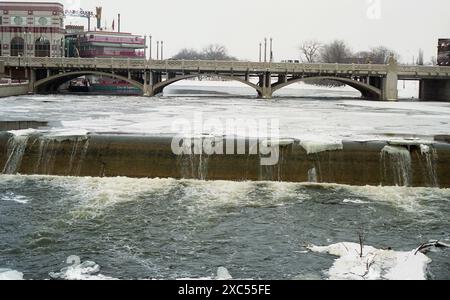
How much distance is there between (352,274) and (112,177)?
40.5ft

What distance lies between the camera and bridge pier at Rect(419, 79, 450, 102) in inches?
2847

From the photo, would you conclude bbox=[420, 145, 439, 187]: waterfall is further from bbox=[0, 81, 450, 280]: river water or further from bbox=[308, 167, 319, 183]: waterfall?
bbox=[308, 167, 319, 183]: waterfall

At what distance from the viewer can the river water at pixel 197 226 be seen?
43.4 feet

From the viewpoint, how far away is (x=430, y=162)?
2252 cm

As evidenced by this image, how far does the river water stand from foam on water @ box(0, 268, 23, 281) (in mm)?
20

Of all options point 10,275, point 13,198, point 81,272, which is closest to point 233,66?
point 13,198

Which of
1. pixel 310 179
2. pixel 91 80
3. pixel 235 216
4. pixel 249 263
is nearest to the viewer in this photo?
pixel 249 263

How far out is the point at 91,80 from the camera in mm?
92625

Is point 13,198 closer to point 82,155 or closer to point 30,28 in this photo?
point 82,155

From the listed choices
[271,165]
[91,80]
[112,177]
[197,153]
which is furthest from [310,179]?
[91,80]

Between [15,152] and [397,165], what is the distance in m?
14.7

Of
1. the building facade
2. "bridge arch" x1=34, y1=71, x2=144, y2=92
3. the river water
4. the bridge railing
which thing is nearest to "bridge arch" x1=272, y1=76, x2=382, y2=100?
the bridge railing

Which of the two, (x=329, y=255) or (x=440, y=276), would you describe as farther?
(x=329, y=255)

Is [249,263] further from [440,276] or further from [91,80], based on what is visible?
[91,80]
